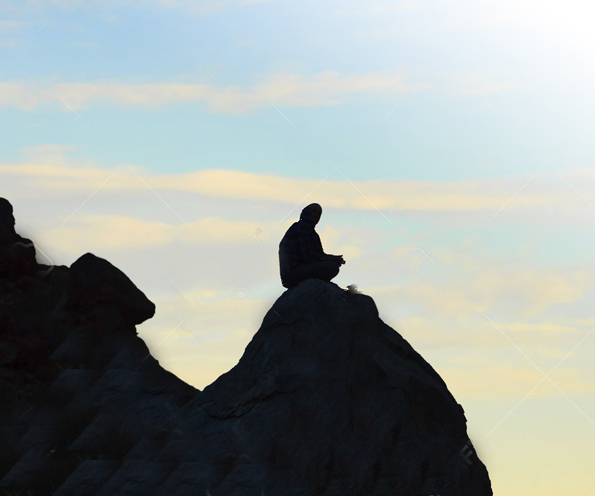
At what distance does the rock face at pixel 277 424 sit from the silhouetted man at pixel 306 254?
1.09 ft

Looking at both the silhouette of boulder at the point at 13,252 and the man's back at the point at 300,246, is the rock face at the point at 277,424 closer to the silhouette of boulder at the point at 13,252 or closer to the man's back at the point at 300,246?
the man's back at the point at 300,246

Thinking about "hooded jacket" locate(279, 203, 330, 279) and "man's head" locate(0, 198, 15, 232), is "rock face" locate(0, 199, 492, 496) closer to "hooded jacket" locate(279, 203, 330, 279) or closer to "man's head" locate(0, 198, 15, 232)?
"hooded jacket" locate(279, 203, 330, 279)

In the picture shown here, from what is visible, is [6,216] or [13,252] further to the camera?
[6,216]

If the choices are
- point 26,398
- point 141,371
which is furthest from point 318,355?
point 26,398

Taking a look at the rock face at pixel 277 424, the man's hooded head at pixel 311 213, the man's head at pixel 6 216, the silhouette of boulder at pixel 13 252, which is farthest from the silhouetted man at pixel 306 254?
the man's head at pixel 6 216

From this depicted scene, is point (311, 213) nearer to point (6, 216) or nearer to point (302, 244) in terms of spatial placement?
point (302, 244)

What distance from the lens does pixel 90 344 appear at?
89.8 ft

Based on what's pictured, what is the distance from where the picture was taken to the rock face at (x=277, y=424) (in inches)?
835

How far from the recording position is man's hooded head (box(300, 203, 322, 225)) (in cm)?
2350

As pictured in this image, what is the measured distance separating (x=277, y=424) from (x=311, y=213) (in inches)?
194

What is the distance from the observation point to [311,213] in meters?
23.5

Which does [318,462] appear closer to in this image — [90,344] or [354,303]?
[354,303]

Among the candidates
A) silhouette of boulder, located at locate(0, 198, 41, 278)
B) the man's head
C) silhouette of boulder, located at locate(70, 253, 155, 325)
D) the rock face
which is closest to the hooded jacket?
the rock face

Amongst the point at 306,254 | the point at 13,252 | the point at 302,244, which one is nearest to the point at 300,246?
the point at 302,244
